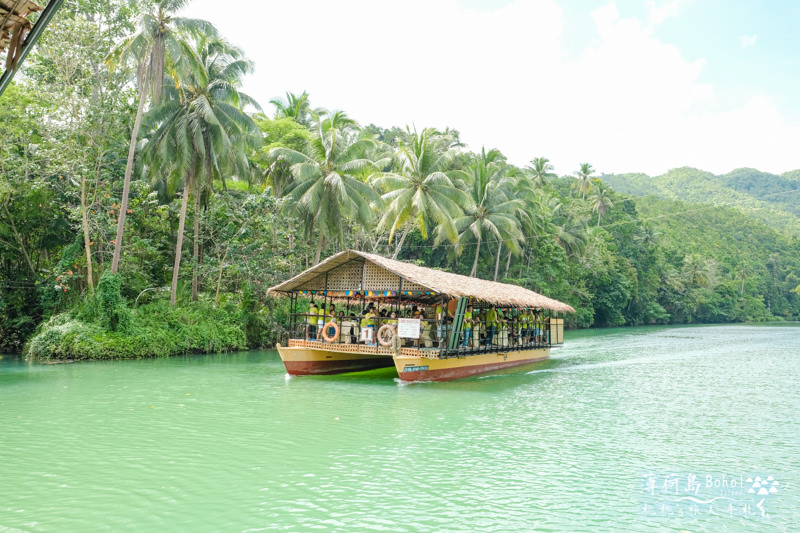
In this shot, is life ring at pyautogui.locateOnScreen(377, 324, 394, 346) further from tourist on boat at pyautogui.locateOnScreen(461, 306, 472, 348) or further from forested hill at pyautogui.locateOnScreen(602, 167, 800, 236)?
forested hill at pyautogui.locateOnScreen(602, 167, 800, 236)

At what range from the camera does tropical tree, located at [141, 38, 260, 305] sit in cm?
2066

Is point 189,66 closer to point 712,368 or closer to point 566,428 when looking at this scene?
point 566,428

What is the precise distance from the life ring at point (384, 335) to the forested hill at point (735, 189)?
7271cm

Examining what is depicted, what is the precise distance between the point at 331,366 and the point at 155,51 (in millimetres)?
11334

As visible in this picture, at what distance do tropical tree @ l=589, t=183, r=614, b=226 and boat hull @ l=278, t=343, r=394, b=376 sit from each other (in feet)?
131

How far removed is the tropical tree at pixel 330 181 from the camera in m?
23.6

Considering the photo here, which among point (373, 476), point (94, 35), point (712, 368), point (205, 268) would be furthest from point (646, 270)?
point (373, 476)

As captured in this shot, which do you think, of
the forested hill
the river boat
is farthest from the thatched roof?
the forested hill

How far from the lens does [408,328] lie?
1441cm

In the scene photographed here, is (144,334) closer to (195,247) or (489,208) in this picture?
(195,247)

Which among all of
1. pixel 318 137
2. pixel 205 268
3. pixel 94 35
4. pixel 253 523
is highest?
pixel 94 35

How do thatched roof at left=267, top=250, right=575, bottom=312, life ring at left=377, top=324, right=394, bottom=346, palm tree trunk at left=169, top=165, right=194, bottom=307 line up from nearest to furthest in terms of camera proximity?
thatched roof at left=267, top=250, right=575, bottom=312 < life ring at left=377, top=324, right=394, bottom=346 < palm tree trunk at left=169, top=165, right=194, bottom=307

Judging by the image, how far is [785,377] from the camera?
17.3 metres

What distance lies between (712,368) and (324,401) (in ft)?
44.8
